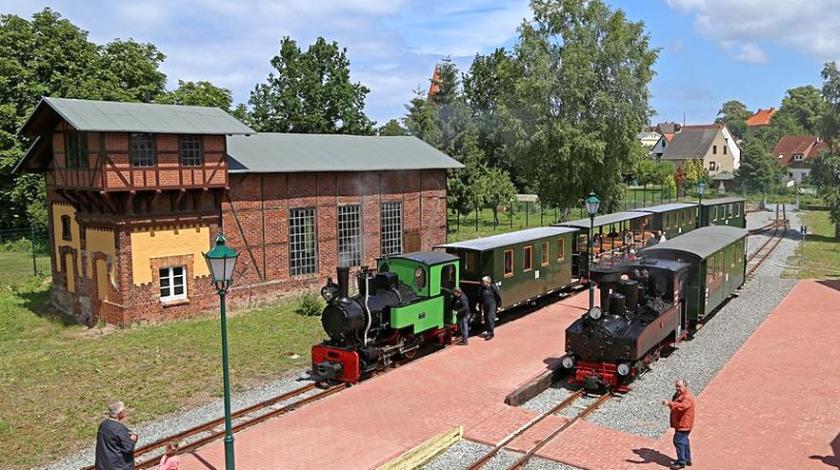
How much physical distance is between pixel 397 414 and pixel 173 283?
39.7 ft

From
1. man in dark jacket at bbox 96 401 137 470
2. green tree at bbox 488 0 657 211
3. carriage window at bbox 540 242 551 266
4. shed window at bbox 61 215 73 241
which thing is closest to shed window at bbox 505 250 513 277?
carriage window at bbox 540 242 551 266

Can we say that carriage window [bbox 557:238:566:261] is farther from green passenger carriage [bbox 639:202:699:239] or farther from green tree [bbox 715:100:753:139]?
green tree [bbox 715:100:753:139]

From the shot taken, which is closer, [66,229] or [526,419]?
[526,419]

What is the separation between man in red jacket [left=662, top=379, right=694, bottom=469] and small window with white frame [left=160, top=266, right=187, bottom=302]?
1637 centimetres

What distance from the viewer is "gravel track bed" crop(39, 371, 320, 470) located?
11.1 metres

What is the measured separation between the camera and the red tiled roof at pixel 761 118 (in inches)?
5491

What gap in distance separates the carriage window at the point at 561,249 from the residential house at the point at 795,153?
7873 cm

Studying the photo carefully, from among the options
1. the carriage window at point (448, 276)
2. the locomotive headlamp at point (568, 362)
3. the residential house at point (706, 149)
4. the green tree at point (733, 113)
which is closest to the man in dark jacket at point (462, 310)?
the carriage window at point (448, 276)

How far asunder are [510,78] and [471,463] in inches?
1271

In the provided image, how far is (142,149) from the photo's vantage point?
2031 cm

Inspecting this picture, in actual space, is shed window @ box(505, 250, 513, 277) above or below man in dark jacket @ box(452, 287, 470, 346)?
above

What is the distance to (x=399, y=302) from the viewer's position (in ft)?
49.3

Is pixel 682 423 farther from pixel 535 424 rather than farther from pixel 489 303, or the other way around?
pixel 489 303

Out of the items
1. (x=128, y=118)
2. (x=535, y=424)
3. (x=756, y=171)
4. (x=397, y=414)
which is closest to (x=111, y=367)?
(x=397, y=414)
